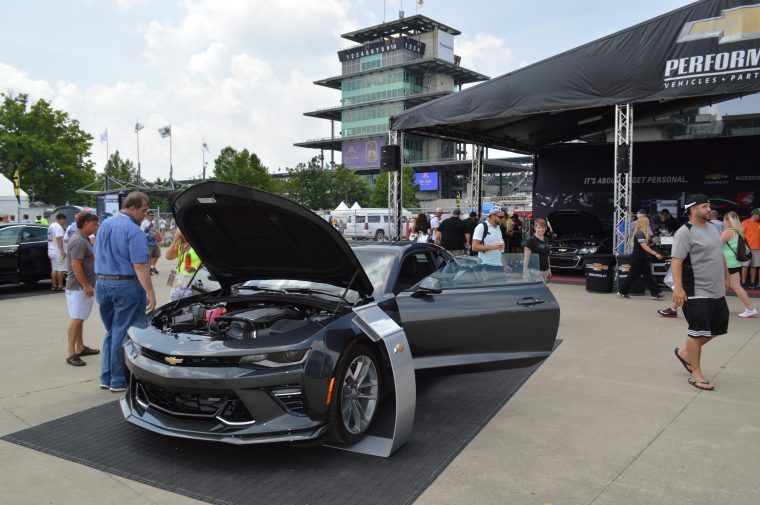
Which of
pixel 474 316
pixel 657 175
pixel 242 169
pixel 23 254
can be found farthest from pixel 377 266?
pixel 242 169

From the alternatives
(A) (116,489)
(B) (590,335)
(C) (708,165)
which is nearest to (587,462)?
(A) (116,489)

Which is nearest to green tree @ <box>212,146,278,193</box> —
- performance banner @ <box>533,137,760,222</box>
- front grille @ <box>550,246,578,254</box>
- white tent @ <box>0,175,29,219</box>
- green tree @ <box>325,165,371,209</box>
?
green tree @ <box>325,165,371,209</box>

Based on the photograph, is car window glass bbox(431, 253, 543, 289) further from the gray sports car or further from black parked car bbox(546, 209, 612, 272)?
black parked car bbox(546, 209, 612, 272)

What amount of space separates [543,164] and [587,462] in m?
19.9

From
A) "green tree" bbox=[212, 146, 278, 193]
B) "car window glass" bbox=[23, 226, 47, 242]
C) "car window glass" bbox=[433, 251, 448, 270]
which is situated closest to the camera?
"car window glass" bbox=[433, 251, 448, 270]

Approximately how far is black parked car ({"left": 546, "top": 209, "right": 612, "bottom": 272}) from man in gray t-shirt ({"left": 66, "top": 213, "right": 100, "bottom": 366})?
448 inches

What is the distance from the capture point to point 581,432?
418cm

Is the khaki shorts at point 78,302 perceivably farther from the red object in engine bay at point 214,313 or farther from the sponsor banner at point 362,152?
the sponsor banner at point 362,152

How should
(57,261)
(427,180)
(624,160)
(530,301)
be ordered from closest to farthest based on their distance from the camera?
(530,301) < (57,261) < (624,160) < (427,180)

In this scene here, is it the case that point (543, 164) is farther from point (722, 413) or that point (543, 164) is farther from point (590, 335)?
point (722, 413)

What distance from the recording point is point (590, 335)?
7516mm

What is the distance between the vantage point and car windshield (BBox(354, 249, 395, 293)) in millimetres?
4477

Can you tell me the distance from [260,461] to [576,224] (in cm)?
1345

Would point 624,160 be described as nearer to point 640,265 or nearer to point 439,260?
point 640,265
